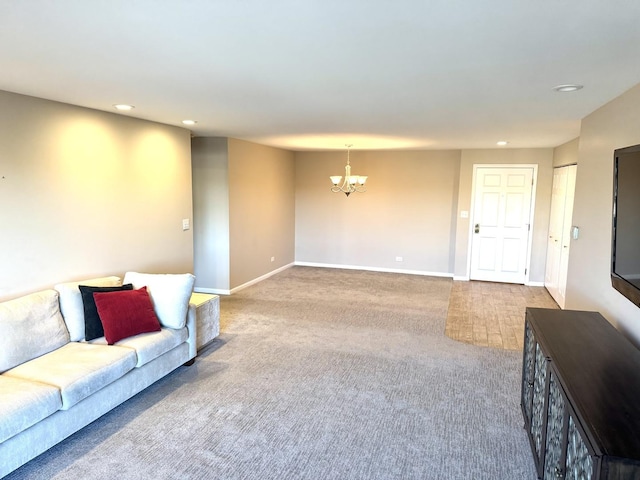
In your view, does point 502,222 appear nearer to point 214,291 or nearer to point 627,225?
point 214,291

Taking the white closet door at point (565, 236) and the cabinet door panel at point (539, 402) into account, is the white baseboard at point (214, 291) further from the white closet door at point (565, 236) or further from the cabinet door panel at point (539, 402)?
the white closet door at point (565, 236)

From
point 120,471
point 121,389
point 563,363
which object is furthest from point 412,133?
point 120,471

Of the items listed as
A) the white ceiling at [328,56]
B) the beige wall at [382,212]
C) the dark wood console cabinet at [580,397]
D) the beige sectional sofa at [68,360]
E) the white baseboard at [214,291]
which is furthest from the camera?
the beige wall at [382,212]

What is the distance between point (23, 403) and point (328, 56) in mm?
2534

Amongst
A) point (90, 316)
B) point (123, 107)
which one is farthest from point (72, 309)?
point (123, 107)

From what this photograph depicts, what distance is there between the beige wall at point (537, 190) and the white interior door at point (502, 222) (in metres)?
0.11

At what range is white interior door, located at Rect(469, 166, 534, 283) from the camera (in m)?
6.99

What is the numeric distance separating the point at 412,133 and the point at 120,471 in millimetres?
4392

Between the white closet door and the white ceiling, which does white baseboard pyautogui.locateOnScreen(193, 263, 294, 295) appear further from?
the white closet door

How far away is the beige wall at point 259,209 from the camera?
6227 mm

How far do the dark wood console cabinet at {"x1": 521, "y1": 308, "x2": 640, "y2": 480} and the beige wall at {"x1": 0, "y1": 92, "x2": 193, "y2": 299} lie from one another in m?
3.76

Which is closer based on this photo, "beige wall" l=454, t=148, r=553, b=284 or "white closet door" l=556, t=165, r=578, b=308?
"white closet door" l=556, t=165, r=578, b=308

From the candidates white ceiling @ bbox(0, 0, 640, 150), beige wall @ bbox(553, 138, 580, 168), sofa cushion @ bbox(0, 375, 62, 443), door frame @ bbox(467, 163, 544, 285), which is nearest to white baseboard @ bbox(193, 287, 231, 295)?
white ceiling @ bbox(0, 0, 640, 150)

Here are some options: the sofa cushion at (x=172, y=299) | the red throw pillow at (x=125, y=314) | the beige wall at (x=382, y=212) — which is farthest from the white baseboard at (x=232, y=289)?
the red throw pillow at (x=125, y=314)
